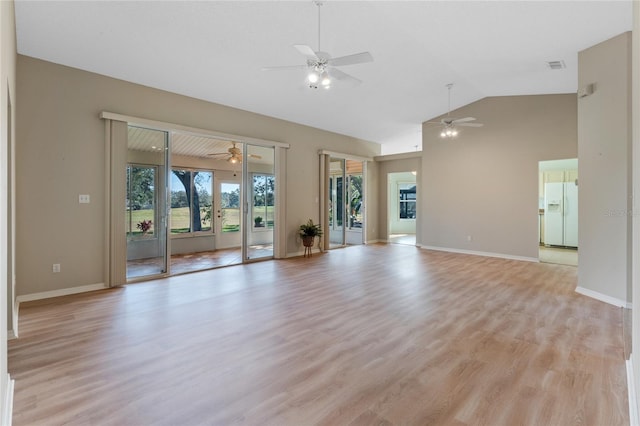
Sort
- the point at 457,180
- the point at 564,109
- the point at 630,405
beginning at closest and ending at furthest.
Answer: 1. the point at 630,405
2. the point at 564,109
3. the point at 457,180

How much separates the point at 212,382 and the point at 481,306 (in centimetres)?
312

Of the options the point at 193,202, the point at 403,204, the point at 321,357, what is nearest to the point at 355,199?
the point at 403,204

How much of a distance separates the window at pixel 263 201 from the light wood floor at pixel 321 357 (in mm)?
2617

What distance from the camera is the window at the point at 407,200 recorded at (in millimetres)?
12625

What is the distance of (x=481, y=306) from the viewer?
375 centimetres

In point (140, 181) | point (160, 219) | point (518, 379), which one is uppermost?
point (140, 181)

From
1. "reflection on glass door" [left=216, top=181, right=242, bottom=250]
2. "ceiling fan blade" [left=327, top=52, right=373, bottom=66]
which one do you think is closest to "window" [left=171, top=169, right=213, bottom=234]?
"reflection on glass door" [left=216, top=181, right=242, bottom=250]

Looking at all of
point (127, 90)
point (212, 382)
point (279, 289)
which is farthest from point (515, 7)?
point (127, 90)

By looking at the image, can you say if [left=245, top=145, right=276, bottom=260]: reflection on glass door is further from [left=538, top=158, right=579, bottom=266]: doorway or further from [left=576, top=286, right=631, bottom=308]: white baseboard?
[left=538, top=158, right=579, bottom=266]: doorway

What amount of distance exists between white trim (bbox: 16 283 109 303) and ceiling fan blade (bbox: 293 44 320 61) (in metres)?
4.26

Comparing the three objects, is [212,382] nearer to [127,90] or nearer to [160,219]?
[160,219]

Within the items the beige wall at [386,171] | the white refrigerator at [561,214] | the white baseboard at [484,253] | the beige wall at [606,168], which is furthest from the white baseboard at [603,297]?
the beige wall at [386,171]

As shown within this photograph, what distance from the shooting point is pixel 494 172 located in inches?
283

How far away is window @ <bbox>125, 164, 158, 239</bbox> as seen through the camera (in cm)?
499
